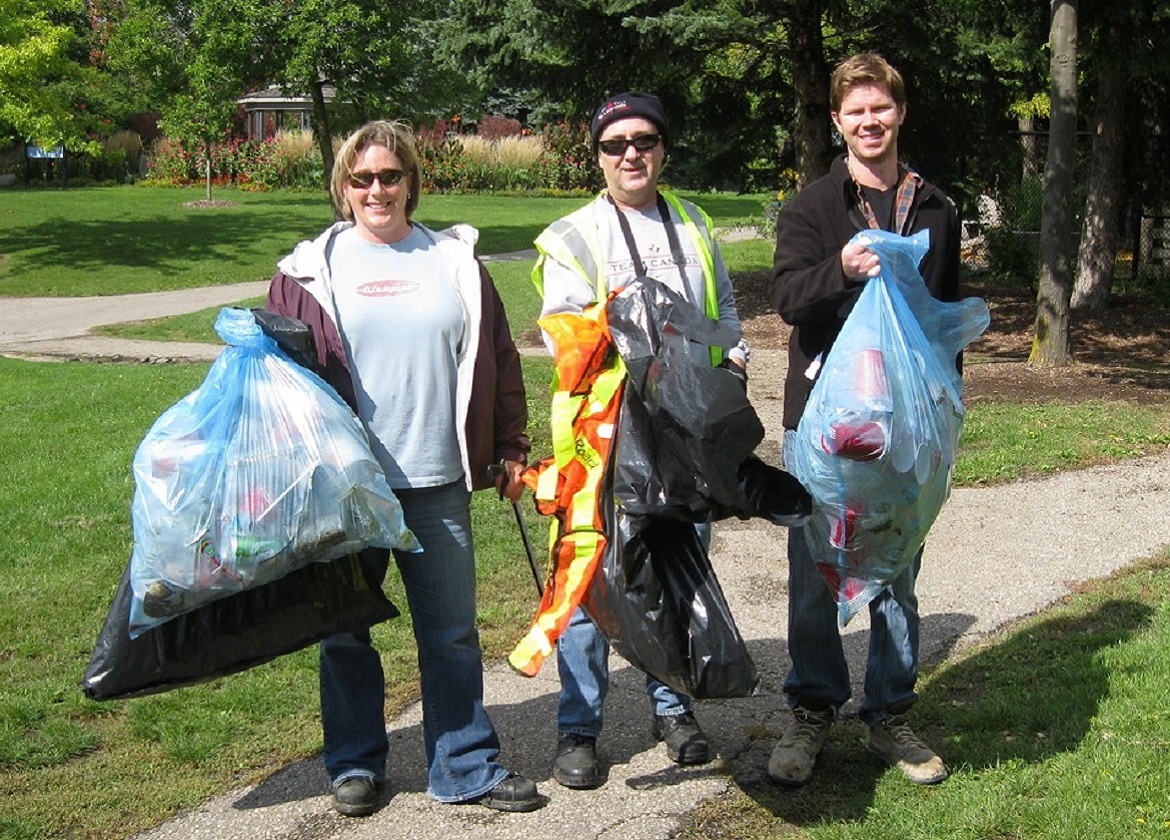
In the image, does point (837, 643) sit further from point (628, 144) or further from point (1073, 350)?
point (1073, 350)

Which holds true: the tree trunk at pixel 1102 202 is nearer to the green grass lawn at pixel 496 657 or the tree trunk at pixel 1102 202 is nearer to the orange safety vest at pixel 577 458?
the green grass lawn at pixel 496 657

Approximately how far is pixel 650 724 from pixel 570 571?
43.4 inches

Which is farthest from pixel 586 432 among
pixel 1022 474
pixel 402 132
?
pixel 1022 474

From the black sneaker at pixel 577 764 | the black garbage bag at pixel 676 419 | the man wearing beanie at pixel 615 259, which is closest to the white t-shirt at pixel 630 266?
the man wearing beanie at pixel 615 259

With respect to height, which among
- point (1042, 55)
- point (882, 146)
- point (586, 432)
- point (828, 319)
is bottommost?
point (586, 432)

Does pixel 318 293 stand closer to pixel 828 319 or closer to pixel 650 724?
pixel 828 319

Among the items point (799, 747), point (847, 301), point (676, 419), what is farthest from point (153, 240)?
point (676, 419)

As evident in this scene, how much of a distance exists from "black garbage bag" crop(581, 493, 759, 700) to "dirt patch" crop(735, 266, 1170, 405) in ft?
23.0

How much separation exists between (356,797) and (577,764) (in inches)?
24.9

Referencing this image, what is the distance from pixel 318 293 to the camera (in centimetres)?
363

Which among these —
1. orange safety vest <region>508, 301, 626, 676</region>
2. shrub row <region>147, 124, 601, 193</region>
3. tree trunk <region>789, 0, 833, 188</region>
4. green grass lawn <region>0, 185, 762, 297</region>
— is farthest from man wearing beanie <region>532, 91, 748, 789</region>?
shrub row <region>147, 124, 601, 193</region>

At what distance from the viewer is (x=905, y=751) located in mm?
4000

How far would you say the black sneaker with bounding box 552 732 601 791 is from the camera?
13.0 ft

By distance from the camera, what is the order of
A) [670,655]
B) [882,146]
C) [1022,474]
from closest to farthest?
[670,655], [882,146], [1022,474]
